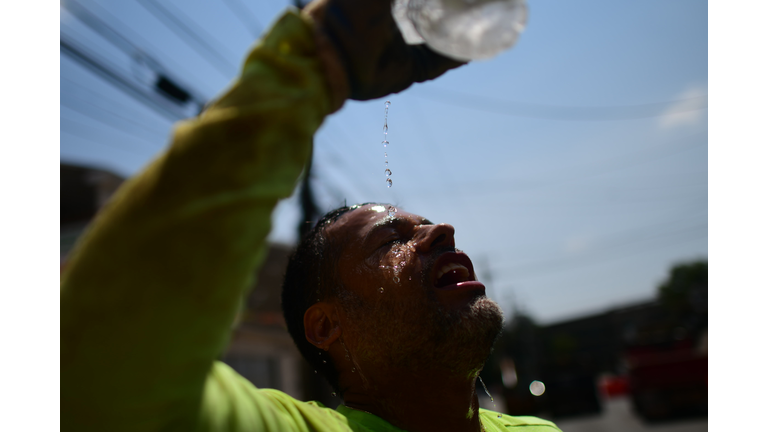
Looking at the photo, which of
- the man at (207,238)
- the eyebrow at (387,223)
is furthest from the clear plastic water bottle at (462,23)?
the eyebrow at (387,223)

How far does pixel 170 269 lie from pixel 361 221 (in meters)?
1.45

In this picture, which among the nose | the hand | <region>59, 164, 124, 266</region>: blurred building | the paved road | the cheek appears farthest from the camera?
<region>59, 164, 124, 266</region>: blurred building

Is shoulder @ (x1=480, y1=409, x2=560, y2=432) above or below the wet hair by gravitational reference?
below

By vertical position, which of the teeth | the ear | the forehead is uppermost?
the forehead

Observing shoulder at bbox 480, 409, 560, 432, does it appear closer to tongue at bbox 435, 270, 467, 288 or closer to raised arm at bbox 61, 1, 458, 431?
tongue at bbox 435, 270, 467, 288

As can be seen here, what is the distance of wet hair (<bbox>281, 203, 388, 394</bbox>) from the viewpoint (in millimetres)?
2117

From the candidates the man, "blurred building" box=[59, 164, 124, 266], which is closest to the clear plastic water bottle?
the man

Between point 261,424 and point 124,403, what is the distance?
390 mm

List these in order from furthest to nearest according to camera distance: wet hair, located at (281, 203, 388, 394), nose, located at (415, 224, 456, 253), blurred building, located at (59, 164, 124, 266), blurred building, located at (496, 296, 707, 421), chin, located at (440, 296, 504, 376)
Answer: blurred building, located at (496, 296, 707, 421) < blurred building, located at (59, 164, 124, 266) < wet hair, located at (281, 203, 388, 394) < nose, located at (415, 224, 456, 253) < chin, located at (440, 296, 504, 376)

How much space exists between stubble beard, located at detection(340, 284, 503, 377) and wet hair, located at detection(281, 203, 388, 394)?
0.27 meters

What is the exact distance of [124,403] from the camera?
32.4 inches

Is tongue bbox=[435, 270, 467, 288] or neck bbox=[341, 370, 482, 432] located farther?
tongue bbox=[435, 270, 467, 288]

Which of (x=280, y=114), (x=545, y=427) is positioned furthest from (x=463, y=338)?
(x=280, y=114)

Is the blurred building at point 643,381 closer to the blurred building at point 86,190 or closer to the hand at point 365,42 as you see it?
the hand at point 365,42
